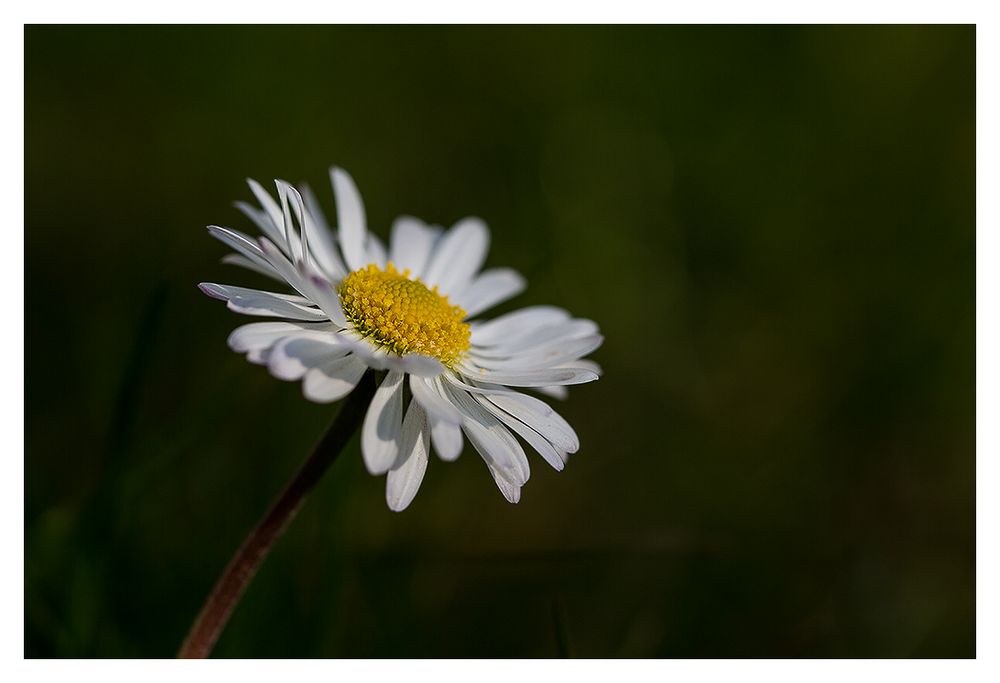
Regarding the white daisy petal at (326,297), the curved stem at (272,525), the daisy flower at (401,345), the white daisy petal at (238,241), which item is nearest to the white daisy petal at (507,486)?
the daisy flower at (401,345)

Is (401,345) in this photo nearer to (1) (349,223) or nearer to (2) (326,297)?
(2) (326,297)


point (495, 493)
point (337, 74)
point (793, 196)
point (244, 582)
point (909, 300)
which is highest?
point (337, 74)

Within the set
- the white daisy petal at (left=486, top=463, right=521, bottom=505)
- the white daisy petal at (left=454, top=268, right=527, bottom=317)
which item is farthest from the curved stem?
the white daisy petal at (left=454, top=268, right=527, bottom=317)

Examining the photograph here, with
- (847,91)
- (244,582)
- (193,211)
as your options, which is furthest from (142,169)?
(847,91)

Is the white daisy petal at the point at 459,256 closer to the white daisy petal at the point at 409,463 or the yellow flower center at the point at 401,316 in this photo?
the yellow flower center at the point at 401,316

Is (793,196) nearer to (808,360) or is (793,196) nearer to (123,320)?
(808,360)

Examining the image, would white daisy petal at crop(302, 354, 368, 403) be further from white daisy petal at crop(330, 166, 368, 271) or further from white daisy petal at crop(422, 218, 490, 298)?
white daisy petal at crop(422, 218, 490, 298)
